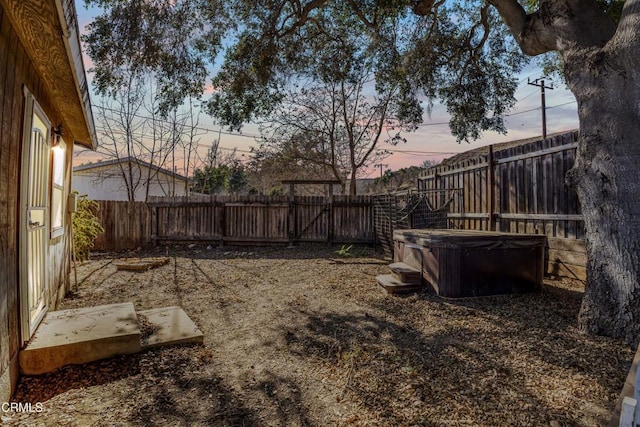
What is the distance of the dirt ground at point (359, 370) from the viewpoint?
79.3 inches

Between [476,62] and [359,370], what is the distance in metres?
6.60

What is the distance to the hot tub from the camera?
4258mm

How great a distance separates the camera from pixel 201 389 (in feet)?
7.68

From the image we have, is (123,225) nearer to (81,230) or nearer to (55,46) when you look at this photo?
(81,230)

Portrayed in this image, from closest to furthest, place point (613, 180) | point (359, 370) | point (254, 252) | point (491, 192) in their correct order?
point (359, 370), point (613, 180), point (491, 192), point (254, 252)

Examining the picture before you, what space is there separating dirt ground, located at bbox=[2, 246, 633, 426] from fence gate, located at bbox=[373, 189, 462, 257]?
2.61 meters

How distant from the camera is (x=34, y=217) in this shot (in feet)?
10.0

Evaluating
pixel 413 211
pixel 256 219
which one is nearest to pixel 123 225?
pixel 256 219

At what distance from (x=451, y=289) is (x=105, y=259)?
767 cm

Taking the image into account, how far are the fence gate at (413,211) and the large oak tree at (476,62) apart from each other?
1638 millimetres

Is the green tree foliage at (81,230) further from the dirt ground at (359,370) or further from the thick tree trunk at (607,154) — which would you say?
the thick tree trunk at (607,154)

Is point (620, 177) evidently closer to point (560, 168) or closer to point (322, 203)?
point (560, 168)

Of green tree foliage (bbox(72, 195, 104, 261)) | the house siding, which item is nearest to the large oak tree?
green tree foliage (bbox(72, 195, 104, 261))

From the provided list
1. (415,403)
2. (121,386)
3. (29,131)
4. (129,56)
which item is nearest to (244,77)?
(129,56)
